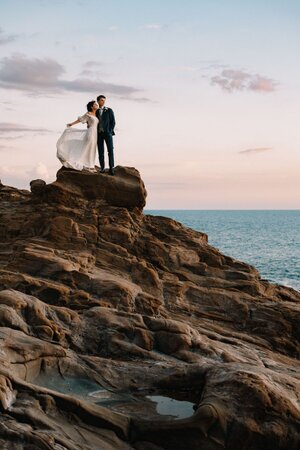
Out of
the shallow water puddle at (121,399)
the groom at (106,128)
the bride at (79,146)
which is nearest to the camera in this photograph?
the shallow water puddle at (121,399)

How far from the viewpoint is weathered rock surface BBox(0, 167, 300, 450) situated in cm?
1452

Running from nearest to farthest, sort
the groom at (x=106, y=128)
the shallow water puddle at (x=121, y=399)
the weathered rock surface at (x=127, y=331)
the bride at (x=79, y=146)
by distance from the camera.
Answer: the weathered rock surface at (x=127, y=331), the shallow water puddle at (x=121, y=399), the groom at (x=106, y=128), the bride at (x=79, y=146)

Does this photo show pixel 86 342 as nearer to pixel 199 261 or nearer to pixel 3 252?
pixel 3 252

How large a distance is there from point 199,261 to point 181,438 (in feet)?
47.1

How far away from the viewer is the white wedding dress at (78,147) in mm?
28375

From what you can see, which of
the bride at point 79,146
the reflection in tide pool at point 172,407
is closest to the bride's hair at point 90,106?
the bride at point 79,146

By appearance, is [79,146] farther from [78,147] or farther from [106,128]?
[106,128]

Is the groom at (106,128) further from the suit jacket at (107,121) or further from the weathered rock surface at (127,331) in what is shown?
the weathered rock surface at (127,331)

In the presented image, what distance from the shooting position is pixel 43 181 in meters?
28.7

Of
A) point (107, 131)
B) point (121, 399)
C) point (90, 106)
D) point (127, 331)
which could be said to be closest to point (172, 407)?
point (121, 399)

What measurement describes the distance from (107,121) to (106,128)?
0.34 metres

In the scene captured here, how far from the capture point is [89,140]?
28.4m

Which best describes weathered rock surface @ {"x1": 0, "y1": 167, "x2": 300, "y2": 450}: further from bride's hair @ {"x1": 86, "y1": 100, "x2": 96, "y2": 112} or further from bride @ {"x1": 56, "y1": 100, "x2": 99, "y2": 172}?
bride's hair @ {"x1": 86, "y1": 100, "x2": 96, "y2": 112}

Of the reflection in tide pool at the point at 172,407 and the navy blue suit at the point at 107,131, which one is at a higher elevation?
the navy blue suit at the point at 107,131
